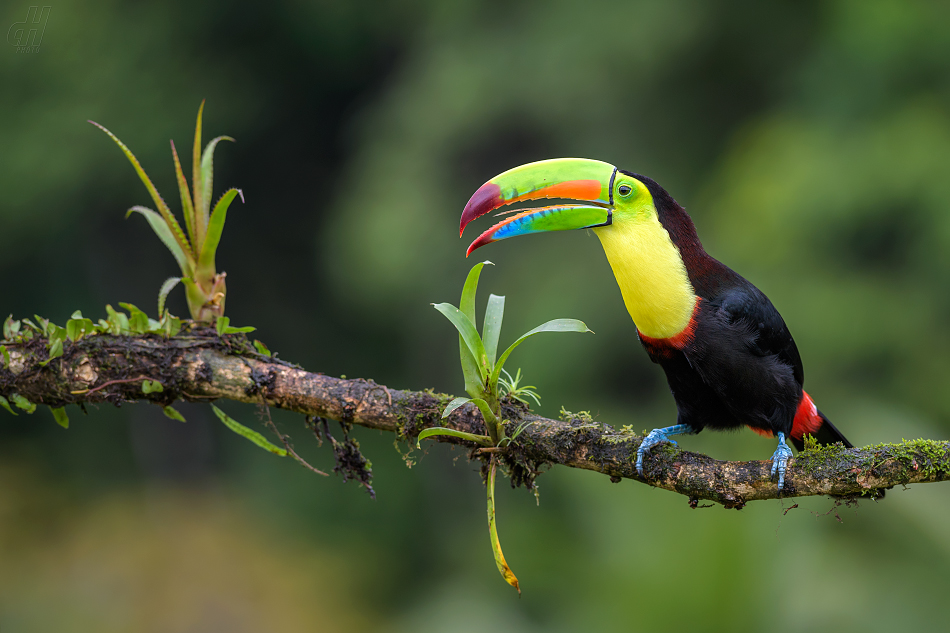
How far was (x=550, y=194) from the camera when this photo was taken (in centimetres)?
185

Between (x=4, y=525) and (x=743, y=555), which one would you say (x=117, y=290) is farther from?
(x=743, y=555)

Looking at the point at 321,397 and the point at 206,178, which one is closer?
the point at 321,397

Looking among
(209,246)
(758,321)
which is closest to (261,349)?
(209,246)

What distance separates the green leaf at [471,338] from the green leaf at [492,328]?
0.02 metres

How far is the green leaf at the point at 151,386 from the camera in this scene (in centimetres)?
184

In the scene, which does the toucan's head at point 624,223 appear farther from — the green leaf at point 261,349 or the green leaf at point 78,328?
the green leaf at point 78,328

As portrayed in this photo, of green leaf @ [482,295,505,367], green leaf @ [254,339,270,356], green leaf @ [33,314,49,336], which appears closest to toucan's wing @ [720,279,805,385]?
green leaf @ [482,295,505,367]

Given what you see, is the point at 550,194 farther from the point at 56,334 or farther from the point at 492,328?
the point at 56,334

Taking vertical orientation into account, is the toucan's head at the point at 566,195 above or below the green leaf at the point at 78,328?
above

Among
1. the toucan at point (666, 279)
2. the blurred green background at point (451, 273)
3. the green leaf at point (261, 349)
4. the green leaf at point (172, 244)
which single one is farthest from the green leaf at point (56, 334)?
the blurred green background at point (451, 273)

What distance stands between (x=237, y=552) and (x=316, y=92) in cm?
451

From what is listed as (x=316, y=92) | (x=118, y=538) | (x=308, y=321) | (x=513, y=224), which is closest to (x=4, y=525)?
(x=118, y=538)

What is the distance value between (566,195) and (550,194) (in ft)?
0.12

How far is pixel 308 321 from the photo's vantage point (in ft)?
26.8
